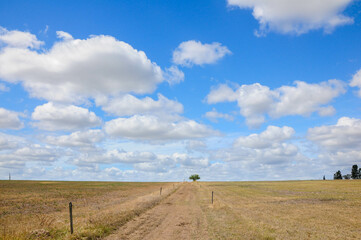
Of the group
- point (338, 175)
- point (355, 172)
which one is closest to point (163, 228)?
point (355, 172)

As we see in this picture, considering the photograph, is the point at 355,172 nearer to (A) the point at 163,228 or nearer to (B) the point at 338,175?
(B) the point at 338,175

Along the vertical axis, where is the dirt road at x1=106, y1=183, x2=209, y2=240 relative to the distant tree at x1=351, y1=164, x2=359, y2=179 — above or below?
above

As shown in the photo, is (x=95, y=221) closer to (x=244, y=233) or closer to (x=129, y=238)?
(x=129, y=238)

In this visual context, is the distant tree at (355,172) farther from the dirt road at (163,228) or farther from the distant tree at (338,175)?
Result: the dirt road at (163,228)

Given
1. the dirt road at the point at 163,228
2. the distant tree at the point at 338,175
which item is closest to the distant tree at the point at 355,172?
the distant tree at the point at 338,175

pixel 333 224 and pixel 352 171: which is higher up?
pixel 333 224

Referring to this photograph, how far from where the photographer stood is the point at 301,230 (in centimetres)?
1777

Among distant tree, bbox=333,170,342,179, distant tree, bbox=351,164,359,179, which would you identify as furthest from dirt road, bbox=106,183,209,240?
distant tree, bbox=333,170,342,179

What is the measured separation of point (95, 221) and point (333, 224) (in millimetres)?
17821

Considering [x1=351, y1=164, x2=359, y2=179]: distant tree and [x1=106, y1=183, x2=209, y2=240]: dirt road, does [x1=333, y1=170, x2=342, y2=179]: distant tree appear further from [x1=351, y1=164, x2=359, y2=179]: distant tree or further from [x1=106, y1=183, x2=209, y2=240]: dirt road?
[x1=106, y1=183, x2=209, y2=240]: dirt road

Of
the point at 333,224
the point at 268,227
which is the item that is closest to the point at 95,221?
the point at 268,227

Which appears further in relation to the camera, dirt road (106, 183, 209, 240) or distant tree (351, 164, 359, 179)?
distant tree (351, 164, 359, 179)

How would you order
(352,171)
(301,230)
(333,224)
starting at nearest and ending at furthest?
1. (301,230)
2. (333,224)
3. (352,171)

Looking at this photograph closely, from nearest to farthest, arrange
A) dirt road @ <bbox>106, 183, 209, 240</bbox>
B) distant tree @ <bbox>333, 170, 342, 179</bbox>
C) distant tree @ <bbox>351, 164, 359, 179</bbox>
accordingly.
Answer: dirt road @ <bbox>106, 183, 209, 240</bbox> < distant tree @ <bbox>351, 164, 359, 179</bbox> < distant tree @ <bbox>333, 170, 342, 179</bbox>
